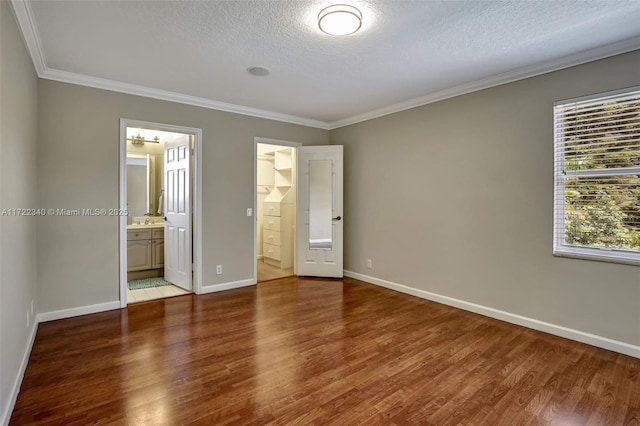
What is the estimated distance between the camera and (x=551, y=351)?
105 inches

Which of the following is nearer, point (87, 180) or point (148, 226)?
point (87, 180)

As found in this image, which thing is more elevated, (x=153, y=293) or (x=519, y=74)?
(x=519, y=74)

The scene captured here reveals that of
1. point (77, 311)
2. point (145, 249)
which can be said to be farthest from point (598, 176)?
point (145, 249)

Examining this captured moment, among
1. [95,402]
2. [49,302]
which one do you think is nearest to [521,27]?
[95,402]

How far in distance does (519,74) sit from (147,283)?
533 cm

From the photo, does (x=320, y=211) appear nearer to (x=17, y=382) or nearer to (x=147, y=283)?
(x=147, y=283)

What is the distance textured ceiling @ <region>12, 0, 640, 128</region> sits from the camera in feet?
7.12

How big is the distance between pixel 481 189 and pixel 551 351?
164 centimetres

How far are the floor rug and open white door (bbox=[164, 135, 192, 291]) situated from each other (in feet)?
0.34

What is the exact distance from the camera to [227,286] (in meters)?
4.43

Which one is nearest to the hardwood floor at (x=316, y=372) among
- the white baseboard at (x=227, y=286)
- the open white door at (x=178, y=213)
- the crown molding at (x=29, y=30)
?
the white baseboard at (x=227, y=286)

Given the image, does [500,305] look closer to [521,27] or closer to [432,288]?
[432,288]

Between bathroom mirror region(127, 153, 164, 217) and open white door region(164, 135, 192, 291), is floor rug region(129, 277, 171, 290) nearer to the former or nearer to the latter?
open white door region(164, 135, 192, 291)

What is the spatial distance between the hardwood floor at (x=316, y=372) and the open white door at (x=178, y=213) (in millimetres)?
1001
